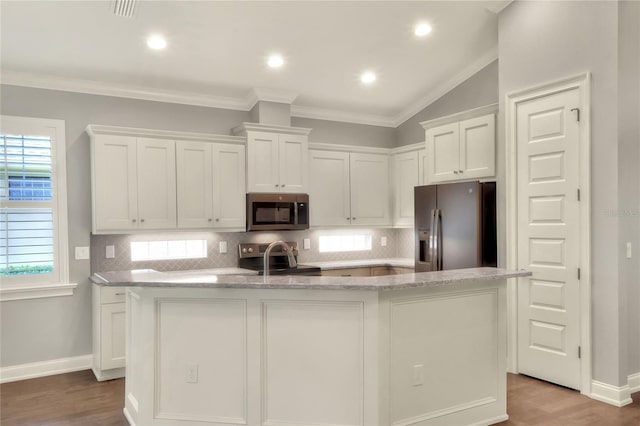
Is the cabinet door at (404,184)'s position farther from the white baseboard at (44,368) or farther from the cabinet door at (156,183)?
the white baseboard at (44,368)

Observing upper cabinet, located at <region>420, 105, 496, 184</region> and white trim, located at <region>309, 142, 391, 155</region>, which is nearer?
upper cabinet, located at <region>420, 105, 496, 184</region>

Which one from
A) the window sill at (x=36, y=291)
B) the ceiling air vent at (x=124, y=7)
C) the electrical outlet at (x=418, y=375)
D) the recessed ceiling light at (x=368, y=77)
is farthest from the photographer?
the recessed ceiling light at (x=368, y=77)

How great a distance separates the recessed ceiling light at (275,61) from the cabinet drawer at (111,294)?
99.6 inches

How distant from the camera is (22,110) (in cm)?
415

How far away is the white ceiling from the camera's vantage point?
368cm

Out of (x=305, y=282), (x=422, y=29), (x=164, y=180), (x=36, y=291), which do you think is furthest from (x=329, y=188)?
(x=36, y=291)

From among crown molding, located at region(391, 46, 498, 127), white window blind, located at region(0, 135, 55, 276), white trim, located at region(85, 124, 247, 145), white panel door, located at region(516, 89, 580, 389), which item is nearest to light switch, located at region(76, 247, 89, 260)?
white window blind, located at region(0, 135, 55, 276)

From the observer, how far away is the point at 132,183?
4293 mm

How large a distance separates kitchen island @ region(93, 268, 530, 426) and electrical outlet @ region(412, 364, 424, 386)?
11 millimetres

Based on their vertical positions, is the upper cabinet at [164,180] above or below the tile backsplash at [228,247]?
above

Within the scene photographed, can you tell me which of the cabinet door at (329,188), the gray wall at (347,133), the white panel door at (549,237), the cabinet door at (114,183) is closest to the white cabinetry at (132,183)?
the cabinet door at (114,183)

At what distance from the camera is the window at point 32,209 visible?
13.3 feet

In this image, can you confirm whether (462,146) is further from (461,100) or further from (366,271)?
(366,271)

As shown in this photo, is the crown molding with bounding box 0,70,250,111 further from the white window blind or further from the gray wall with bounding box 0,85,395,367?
the white window blind
